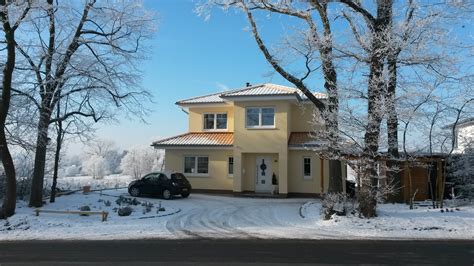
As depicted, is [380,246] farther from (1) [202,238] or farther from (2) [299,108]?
(2) [299,108]

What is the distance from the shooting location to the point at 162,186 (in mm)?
24719

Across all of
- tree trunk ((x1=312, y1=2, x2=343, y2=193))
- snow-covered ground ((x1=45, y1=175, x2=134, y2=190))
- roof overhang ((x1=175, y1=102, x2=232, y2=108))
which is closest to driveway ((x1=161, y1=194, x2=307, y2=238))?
tree trunk ((x1=312, y1=2, x2=343, y2=193))

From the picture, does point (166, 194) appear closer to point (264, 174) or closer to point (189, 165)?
point (189, 165)

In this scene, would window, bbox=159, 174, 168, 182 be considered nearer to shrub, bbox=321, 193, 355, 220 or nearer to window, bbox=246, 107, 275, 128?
window, bbox=246, 107, 275, 128

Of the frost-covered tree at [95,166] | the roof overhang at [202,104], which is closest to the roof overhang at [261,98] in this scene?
the roof overhang at [202,104]

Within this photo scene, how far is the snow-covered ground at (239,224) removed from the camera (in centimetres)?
1427

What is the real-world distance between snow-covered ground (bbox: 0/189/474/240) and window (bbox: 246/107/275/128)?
26.6 ft

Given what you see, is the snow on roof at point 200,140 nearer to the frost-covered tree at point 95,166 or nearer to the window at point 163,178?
the window at point 163,178

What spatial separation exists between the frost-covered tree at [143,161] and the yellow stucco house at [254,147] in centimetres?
5146

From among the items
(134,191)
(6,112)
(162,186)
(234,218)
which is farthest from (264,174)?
(6,112)

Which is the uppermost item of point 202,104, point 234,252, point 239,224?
point 202,104

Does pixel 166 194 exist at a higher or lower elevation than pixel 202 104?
lower

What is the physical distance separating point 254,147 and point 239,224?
11.1m

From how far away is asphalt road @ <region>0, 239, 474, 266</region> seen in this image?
9.76 meters
